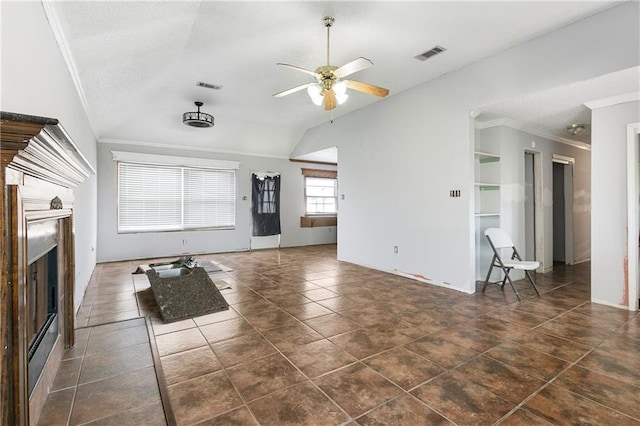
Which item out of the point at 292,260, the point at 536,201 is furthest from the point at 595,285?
the point at 292,260

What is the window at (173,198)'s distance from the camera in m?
6.39

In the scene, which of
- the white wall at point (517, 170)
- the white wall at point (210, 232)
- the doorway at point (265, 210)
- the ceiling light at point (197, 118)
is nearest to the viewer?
the white wall at point (517, 170)

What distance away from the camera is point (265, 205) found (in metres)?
7.96

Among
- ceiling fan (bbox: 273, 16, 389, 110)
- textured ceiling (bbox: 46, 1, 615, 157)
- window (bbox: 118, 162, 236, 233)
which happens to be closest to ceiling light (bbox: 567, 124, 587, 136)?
textured ceiling (bbox: 46, 1, 615, 157)

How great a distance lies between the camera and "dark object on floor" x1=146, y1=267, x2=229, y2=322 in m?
3.19

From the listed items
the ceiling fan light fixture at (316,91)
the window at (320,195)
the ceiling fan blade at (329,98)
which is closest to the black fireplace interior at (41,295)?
the ceiling fan light fixture at (316,91)

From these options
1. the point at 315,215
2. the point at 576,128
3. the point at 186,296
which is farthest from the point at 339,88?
the point at 315,215

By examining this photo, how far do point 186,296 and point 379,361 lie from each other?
7.37 feet

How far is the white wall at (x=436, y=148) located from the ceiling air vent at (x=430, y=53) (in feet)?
2.01

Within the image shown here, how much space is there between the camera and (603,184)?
347 centimetres

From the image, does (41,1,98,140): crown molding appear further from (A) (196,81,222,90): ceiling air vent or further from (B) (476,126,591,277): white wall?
(B) (476,126,591,277): white wall

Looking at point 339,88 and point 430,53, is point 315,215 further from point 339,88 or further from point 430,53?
point 339,88

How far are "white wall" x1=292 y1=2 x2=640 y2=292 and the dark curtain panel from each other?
2396 millimetres

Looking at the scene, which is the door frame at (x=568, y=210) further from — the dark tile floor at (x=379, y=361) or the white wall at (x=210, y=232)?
the white wall at (x=210, y=232)
